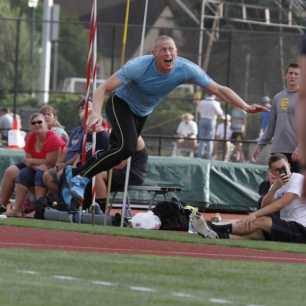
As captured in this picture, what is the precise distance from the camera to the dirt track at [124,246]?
1085cm

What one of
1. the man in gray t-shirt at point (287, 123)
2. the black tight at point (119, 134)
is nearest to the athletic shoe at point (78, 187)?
the black tight at point (119, 134)

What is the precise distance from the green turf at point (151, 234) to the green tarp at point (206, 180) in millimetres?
4427

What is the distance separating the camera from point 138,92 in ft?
44.3

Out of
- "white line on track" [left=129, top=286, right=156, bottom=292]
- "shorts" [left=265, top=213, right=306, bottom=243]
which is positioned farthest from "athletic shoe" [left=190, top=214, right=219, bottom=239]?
"white line on track" [left=129, top=286, right=156, bottom=292]

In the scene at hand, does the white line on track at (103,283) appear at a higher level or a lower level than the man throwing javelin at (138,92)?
lower

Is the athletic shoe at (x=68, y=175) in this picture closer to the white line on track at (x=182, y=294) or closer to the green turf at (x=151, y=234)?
the green turf at (x=151, y=234)

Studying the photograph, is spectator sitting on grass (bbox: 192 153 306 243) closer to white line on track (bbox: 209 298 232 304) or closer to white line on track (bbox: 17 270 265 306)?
white line on track (bbox: 17 270 265 306)

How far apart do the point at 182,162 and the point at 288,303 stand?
11.4 meters

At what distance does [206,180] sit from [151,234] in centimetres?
608

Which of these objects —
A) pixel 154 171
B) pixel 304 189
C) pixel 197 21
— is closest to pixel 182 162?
pixel 154 171

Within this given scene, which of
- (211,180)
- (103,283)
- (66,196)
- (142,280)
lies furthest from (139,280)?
(211,180)

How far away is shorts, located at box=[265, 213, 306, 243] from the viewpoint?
1316 cm

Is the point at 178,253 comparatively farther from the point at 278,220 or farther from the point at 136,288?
the point at 136,288

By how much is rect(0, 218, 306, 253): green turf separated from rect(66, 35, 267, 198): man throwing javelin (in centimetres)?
68
